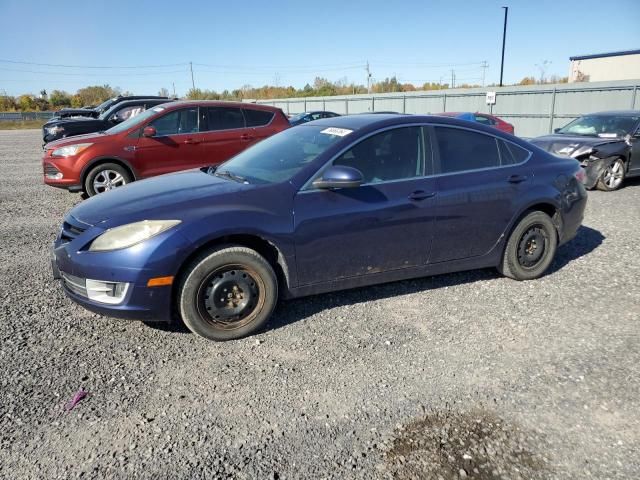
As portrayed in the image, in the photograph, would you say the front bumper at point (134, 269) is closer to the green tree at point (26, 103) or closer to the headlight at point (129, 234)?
the headlight at point (129, 234)

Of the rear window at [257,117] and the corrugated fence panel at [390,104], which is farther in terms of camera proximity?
the corrugated fence panel at [390,104]

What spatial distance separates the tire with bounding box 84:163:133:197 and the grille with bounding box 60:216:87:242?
14.6 feet

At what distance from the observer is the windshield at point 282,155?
381 centimetres

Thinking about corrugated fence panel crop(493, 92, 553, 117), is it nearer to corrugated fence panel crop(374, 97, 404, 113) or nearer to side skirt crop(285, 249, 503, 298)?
corrugated fence panel crop(374, 97, 404, 113)

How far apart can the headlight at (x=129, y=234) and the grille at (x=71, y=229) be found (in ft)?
0.82

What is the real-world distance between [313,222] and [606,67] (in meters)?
50.7

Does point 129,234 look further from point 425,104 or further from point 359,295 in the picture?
point 425,104

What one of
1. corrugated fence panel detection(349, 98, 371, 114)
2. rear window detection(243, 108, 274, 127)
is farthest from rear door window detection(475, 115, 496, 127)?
corrugated fence panel detection(349, 98, 371, 114)

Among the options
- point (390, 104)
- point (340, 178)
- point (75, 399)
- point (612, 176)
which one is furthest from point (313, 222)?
point (390, 104)

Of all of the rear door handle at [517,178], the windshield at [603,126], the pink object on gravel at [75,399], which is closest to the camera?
the pink object on gravel at [75,399]

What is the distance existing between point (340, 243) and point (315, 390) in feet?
3.86

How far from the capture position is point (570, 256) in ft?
17.8

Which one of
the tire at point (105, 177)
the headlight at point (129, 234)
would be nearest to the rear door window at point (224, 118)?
the tire at point (105, 177)

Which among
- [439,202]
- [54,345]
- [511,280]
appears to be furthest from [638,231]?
[54,345]
